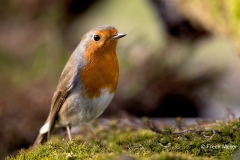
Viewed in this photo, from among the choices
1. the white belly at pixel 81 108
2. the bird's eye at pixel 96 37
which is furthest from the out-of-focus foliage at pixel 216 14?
the white belly at pixel 81 108

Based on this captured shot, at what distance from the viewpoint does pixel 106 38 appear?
A: 419cm

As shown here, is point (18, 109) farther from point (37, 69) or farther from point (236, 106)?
point (236, 106)

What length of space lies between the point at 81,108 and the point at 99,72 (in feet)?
1.38

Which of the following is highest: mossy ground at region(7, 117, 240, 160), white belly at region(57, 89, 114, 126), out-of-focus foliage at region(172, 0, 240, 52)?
out-of-focus foliage at region(172, 0, 240, 52)

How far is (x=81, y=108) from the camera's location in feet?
13.9

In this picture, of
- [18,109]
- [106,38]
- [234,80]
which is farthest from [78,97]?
[234,80]

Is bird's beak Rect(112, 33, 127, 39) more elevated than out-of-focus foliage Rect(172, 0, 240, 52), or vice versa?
out-of-focus foliage Rect(172, 0, 240, 52)

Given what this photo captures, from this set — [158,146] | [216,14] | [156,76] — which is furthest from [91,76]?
[156,76]

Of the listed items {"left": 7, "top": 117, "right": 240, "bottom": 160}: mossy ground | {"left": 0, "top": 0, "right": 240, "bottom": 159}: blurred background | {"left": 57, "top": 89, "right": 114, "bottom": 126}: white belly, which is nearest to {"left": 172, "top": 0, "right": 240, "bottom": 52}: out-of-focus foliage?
{"left": 0, "top": 0, "right": 240, "bottom": 159}: blurred background

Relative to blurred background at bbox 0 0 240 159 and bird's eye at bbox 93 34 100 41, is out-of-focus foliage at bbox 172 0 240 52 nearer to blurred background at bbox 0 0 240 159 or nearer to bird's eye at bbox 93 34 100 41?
blurred background at bbox 0 0 240 159

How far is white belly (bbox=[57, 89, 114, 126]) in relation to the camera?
4137 mm

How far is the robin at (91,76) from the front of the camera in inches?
160

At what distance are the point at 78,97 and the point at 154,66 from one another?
11.5ft

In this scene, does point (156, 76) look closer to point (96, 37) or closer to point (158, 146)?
point (96, 37)
